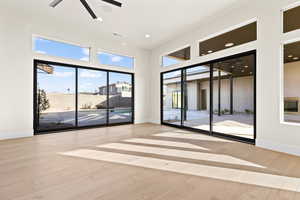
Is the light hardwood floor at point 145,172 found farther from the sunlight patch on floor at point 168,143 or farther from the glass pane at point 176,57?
the glass pane at point 176,57

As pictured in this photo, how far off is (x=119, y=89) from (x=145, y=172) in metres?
4.87

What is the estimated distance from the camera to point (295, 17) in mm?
3254

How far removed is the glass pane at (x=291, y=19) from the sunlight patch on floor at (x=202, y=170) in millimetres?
3014

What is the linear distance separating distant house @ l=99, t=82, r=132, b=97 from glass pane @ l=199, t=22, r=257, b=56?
3502mm

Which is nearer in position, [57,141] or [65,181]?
[65,181]

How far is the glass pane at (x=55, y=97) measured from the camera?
4973 mm

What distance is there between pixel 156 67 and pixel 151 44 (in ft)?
3.45

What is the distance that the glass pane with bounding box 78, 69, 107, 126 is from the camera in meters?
5.75

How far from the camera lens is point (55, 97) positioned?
207 inches

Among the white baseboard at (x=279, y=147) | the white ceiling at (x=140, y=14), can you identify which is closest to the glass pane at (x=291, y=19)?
the white ceiling at (x=140, y=14)

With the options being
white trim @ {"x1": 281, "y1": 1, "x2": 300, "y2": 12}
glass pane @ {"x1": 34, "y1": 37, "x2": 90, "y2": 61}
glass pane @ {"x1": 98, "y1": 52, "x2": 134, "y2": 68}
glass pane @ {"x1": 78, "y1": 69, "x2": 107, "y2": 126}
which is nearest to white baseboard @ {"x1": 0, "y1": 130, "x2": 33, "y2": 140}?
glass pane @ {"x1": 78, "y1": 69, "x2": 107, "y2": 126}

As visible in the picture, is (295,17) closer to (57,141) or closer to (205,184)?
(205,184)

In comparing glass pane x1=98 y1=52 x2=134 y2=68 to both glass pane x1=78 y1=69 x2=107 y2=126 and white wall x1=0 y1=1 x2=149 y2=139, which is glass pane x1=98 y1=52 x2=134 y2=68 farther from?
white wall x1=0 y1=1 x2=149 y2=139

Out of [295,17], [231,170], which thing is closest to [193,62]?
[295,17]
